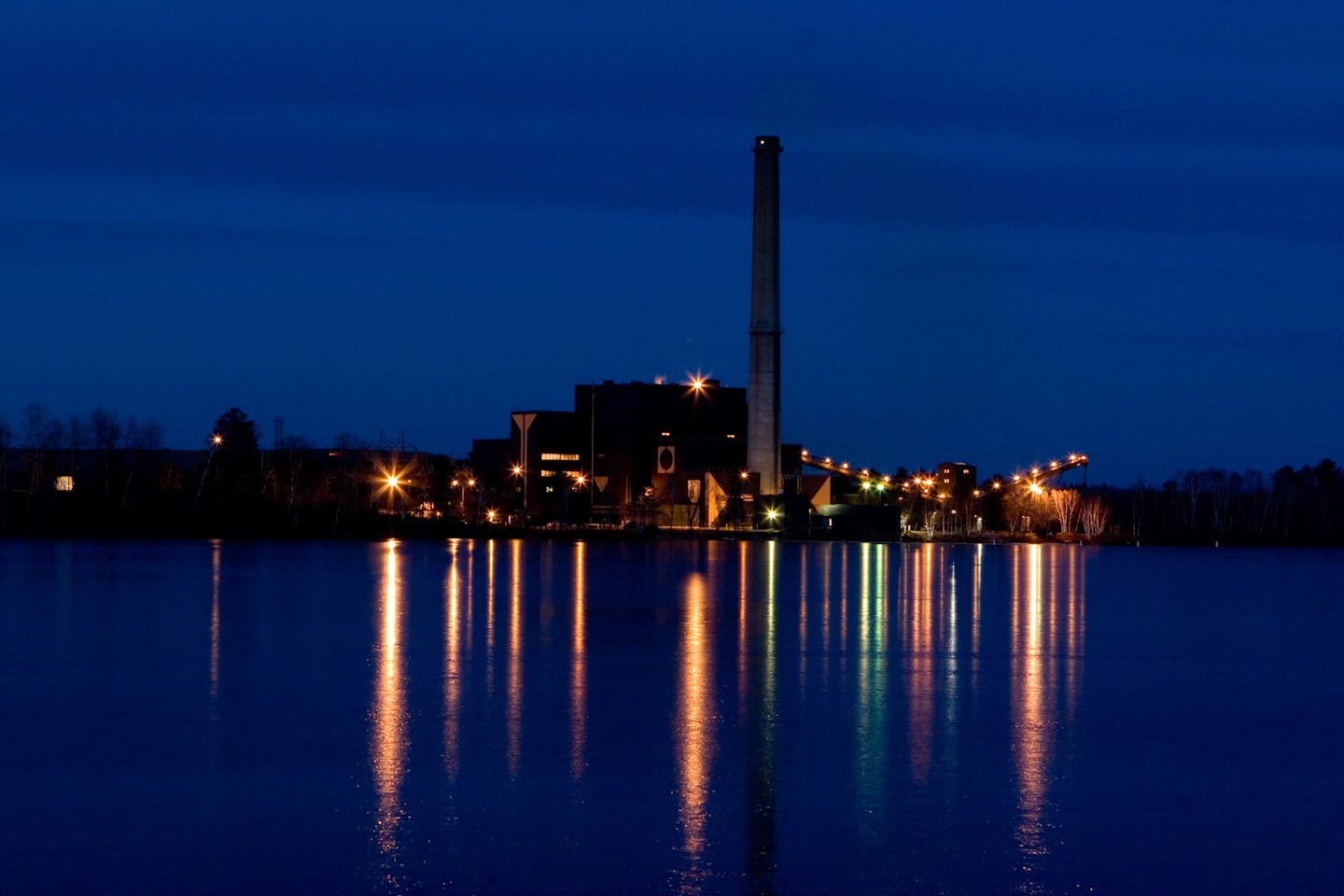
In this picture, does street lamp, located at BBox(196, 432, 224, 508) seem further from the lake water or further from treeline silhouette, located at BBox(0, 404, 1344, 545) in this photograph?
the lake water

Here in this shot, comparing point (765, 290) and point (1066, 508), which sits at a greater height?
point (765, 290)

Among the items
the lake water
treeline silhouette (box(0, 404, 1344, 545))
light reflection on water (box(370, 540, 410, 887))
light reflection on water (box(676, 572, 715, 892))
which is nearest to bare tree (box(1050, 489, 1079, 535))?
treeline silhouette (box(0, 404, 1344, 545))

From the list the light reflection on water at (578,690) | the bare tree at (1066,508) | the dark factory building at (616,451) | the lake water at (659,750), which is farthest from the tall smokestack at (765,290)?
the lake water at (659,750)

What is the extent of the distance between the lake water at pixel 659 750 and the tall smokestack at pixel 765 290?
221ft

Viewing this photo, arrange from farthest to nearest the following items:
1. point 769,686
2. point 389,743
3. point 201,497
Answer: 1. point 201,497
2. point 769,686
3. point 389,743

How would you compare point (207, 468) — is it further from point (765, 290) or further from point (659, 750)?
point (659, 750)

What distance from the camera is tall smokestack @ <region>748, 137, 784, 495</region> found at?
351 ft

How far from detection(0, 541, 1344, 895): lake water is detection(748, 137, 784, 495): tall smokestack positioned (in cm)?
6722

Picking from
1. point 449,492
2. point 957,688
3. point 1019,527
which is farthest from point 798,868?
point 1019,527

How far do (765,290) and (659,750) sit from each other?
90.3 m

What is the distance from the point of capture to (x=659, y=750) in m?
18.4

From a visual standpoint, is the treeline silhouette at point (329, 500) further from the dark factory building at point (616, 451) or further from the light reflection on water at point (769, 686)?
the light reflection on water at point (769, 686)

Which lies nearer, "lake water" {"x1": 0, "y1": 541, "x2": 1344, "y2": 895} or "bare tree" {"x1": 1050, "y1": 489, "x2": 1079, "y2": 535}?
"lake water" {"x1": 0, "y1": 541, "x2": 1344, "y2": 895}

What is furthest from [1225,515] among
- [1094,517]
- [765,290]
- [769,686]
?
[769,686]
